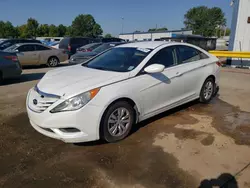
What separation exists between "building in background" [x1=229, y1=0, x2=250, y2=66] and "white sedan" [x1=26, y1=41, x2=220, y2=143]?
8011 millimetres

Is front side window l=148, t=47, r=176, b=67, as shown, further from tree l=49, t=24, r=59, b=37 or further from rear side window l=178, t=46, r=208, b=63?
tree l=49, t=24, r=59, b=37

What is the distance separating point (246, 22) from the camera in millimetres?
11133

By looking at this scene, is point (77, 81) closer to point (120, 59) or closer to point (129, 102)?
point (129, 102)

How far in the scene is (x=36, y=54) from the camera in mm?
11891

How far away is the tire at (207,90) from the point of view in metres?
5.28

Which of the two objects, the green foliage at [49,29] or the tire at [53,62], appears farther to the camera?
the green foliage at [49,29]

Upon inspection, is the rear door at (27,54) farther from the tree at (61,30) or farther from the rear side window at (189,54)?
the tree at (61,30)

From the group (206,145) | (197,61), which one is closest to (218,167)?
(206,145)

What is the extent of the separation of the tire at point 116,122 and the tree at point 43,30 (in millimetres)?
70817

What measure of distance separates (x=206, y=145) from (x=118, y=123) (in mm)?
1415

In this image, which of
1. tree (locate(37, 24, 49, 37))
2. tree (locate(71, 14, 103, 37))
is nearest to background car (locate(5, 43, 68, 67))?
tree (locate(37, 24, 49, 37))

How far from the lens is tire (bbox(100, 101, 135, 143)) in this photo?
131 inches

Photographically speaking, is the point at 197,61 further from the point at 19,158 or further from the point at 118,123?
the point at 19,158

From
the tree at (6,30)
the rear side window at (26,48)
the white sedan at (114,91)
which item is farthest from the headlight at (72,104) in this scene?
the tree at (6,30)
